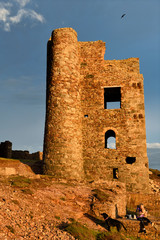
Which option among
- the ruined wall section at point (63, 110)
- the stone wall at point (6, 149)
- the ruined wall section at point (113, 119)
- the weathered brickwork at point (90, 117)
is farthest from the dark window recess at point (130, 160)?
the stone wall at point (6, 149)

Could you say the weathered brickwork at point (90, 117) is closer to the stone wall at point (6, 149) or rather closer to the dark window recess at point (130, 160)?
the dark window recess at point (130, 160)

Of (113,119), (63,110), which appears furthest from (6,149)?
(113,119)

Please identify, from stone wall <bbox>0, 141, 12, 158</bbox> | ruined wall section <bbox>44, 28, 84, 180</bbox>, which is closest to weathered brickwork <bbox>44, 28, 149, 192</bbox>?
ruined wall section <bbox>44, 28, 84, 180</bbox>

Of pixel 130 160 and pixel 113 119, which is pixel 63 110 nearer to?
pixel 113 119

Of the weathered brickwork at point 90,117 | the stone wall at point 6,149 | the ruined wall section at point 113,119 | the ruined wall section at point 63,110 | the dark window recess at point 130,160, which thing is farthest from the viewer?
the stone wall at point 6,149

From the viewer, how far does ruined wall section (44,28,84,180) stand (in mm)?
15928

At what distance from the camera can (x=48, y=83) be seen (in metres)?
17.7

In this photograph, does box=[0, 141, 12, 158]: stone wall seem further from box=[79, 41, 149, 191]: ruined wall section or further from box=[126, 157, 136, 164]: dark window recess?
box=[126, 157, 136, 164]: dark window recess

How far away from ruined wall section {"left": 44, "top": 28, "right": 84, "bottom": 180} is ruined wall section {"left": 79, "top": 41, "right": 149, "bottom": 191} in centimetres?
82

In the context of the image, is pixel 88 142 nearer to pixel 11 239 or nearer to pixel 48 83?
pixel 48 83

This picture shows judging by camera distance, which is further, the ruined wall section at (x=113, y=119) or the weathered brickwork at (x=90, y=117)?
the ruined wall section at (x=113, y=119)

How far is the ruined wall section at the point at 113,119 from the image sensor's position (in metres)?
16.7

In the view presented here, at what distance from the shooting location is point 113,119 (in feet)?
57.8

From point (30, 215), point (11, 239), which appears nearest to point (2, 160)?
point (30, 215)
